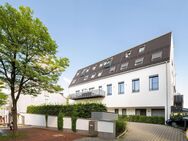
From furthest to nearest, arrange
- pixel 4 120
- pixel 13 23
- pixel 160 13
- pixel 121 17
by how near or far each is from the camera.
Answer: pixel 4 120, pixel 121 17, pixel 160 13, pixel 13 23

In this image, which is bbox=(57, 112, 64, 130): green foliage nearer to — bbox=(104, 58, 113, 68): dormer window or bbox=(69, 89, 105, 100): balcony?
bbox=(69, 89, 105, 100): balcony

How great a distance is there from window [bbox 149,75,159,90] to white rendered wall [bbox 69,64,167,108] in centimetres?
40

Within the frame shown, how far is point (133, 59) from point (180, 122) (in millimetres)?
12396

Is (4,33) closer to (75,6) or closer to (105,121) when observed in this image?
(75,6)

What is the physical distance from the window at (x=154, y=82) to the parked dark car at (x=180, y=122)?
499cm

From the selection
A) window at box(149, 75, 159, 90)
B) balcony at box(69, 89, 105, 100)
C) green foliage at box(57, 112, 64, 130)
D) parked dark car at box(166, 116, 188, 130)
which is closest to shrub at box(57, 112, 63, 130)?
green foliage at box(57, 112, 64, 130)

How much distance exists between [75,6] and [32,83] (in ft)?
23.6

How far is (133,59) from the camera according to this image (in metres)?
29.0

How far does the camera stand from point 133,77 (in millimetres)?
27500

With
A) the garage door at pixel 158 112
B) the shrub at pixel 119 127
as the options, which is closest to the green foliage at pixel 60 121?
the shrub at pixel 119 127

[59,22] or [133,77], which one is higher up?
[59,22]

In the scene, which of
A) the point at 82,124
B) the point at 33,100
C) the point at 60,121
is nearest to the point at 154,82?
the point at 82,124

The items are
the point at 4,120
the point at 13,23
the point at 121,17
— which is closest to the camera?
the point at 13,23

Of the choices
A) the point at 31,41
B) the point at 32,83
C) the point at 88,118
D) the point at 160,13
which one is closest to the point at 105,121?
the point at 88,118
